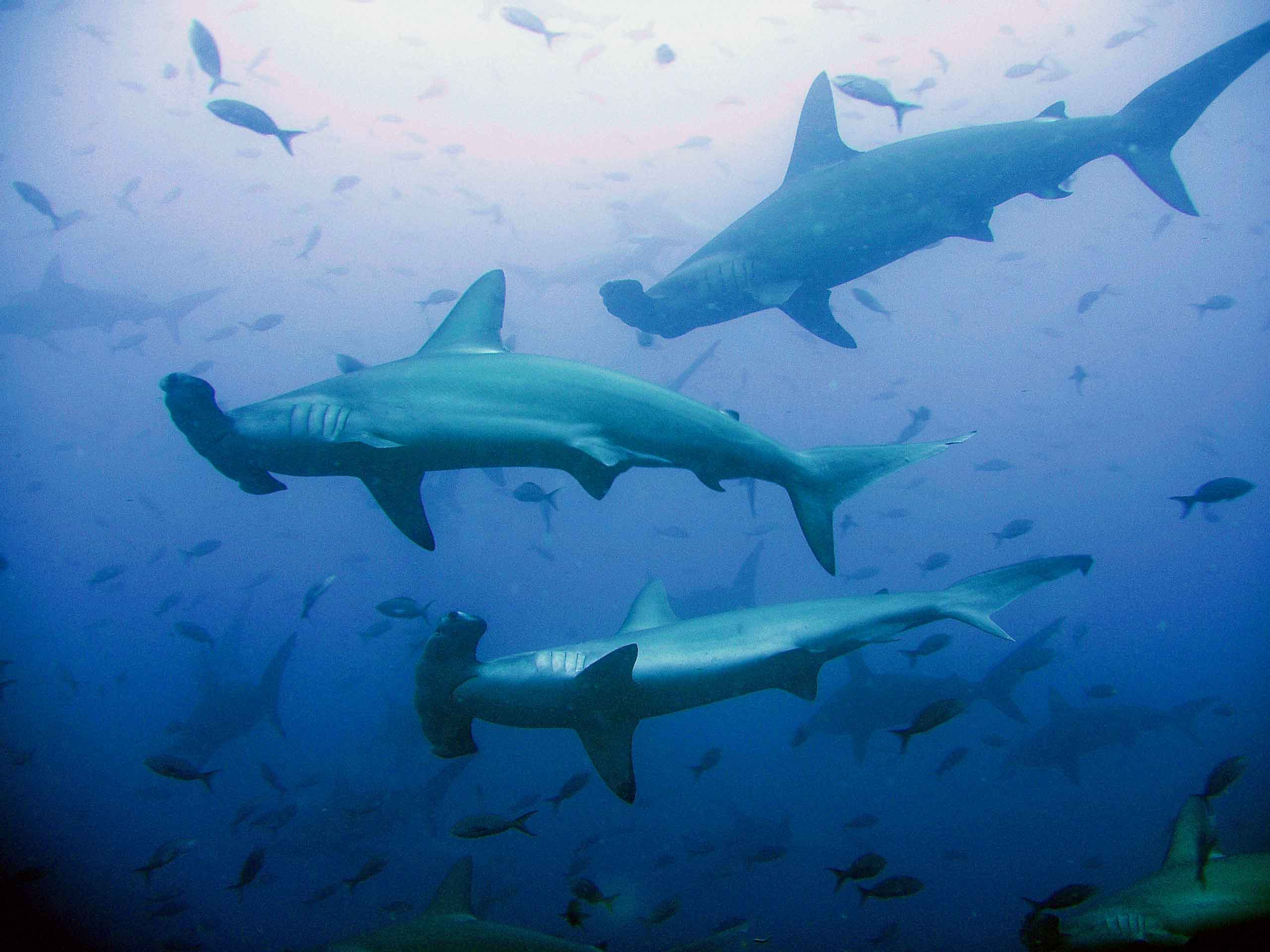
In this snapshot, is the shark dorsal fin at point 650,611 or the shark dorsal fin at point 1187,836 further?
the shark dorsal fin at point 650,611

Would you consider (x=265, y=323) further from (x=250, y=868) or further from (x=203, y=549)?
(x=250, y=868)

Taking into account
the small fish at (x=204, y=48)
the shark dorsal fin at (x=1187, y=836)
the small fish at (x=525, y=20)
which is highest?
the small fish at (x=525, y=20)


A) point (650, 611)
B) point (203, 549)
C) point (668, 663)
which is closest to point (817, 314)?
point (650, 611)

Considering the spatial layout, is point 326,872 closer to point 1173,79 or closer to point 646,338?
point 646,338

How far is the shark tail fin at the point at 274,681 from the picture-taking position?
38.8 ft

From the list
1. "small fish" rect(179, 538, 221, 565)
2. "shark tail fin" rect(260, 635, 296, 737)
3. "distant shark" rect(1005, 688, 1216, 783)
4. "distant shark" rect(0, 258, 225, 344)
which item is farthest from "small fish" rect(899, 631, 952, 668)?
"distant shark" rect(0, 258, 225, 344)

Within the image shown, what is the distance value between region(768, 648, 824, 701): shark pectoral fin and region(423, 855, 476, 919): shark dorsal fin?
11.7 ft

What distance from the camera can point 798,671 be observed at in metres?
4.26

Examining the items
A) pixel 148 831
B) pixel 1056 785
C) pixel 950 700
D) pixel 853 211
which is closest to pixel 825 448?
pixel 853 211

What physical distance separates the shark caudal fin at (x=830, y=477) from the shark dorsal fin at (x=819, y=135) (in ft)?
8.88

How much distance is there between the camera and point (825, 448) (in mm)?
3877

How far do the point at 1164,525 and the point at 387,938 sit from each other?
2980 inches

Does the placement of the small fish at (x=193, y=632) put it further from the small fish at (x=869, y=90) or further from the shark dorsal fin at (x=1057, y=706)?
the shark dorsal fin at (x=1057, y=706)

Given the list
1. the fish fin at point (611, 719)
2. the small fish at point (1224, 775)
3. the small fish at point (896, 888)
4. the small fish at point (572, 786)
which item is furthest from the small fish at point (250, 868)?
the small fish at point (1224, 775)
